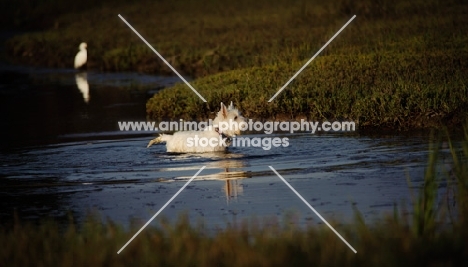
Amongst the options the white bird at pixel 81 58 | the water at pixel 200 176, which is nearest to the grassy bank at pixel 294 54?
the white bird at pixel 81 58

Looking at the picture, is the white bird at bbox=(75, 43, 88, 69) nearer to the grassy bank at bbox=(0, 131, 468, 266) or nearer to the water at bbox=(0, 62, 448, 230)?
the water at bbox=(0, 62, 448, 230)

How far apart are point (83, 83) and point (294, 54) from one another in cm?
978

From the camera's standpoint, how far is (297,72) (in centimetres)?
2464

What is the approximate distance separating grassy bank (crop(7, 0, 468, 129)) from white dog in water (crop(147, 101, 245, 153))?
3.83 metres

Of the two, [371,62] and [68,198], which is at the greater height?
[371,62]

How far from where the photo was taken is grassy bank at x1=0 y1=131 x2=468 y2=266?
893 centimetres

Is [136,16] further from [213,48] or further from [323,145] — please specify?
[323,145]

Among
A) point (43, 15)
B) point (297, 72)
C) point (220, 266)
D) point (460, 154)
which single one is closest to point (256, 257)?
point (220, 266)

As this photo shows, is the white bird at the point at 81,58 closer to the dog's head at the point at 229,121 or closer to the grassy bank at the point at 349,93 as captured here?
the grassy bank at the point at 349,93

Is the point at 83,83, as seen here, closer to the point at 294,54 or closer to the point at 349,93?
the point at 294,54

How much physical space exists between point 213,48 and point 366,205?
2553cm

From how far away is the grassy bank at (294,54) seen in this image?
2036 centimetres

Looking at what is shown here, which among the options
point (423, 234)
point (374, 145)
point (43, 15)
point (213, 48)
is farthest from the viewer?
point (43, 15)

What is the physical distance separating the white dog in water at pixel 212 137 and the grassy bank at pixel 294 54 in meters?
3.83
